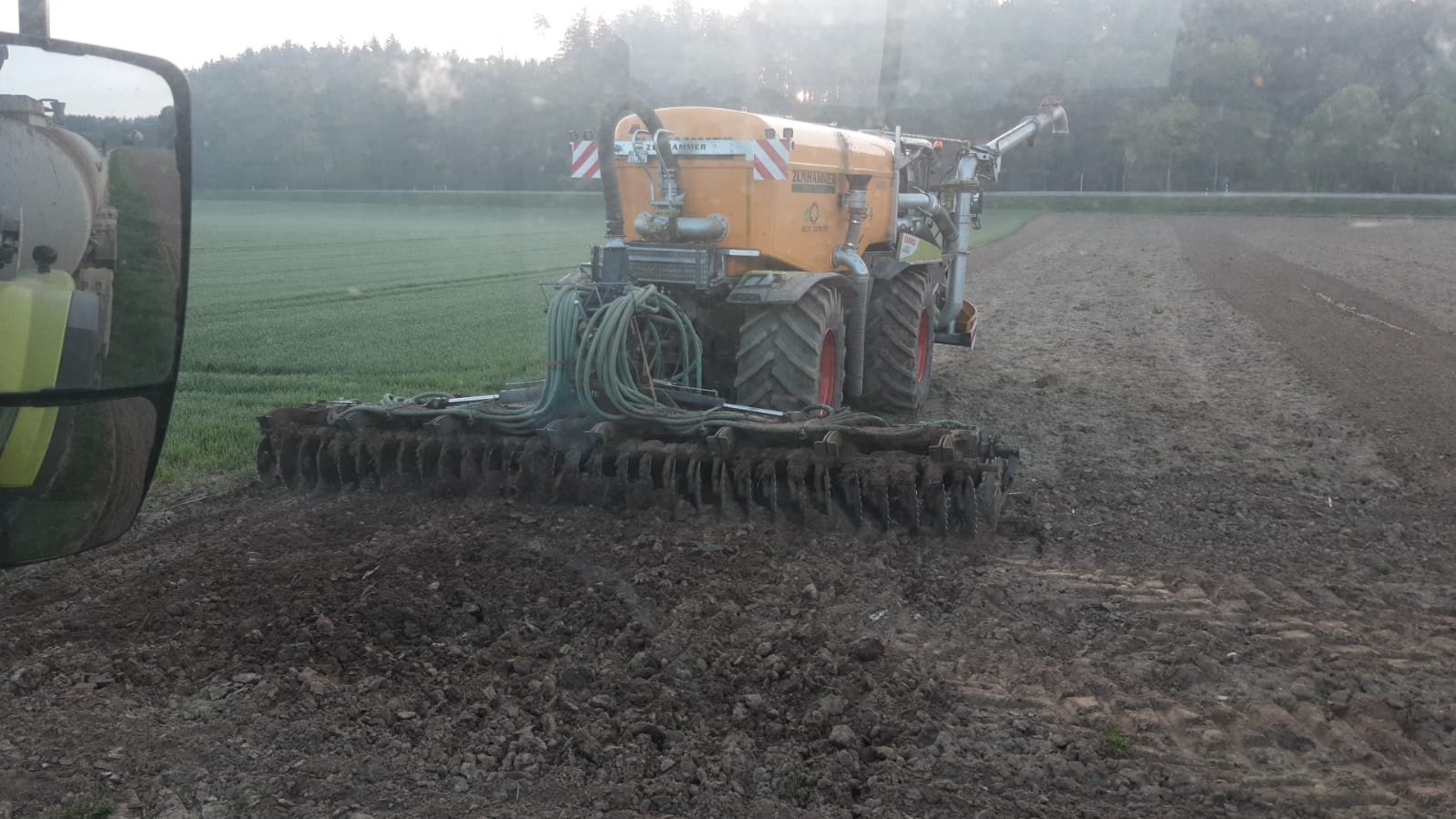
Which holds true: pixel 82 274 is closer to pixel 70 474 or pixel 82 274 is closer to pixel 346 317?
pixel 70 474

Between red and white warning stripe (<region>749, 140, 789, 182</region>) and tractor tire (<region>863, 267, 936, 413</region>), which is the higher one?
red and white warning stripe (<region>749, 140, 789, 182</region>)

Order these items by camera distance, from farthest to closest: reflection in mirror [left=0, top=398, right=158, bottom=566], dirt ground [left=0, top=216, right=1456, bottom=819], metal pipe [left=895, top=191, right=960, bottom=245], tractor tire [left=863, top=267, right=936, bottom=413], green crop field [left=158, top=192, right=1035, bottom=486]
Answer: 1. metal pipe [left=895, top=191, right=960, bottom=245]
2. green crop field [left=158, top=192, right=1035, bottom=486]
3. tractor tire [left=863, top=267, right=936, bottom=413]
4. dirt ground [left=0, top=216, right=1456, bottom=819]
5. reflection in mirror [left=0, top=398, right=158, bottom=566]

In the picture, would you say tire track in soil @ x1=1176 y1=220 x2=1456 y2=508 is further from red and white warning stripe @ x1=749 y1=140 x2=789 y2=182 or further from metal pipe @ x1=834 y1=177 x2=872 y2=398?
red and white warning stripe @ x1=749 y1=140 x2=789 y2=182

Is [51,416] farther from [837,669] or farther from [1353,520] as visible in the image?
[1353,520]

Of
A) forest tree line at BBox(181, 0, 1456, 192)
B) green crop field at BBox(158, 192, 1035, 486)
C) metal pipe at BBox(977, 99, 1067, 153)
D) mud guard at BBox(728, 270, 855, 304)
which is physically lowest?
green crop field at BBox(158, 192, 1035, 486)

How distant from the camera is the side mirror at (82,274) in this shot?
9.06ft

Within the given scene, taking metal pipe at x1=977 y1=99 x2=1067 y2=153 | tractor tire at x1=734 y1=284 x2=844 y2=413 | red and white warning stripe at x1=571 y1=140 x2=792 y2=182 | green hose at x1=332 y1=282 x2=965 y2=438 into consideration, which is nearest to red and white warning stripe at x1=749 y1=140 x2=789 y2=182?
red and white warning stripe at x1=571 y1=140 x2=792 y2=182

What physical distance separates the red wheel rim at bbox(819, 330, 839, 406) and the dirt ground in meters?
1.40

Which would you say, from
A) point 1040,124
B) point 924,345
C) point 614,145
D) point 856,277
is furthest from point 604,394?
point 1040,124

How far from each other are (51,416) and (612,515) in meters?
3.18

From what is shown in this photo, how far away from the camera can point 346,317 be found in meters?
16.2

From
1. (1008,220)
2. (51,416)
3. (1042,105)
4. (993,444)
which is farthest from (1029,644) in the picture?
Result: (1008,220)

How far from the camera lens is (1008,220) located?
44.2 meters

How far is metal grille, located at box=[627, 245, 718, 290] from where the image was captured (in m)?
7.14
